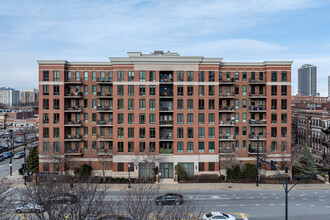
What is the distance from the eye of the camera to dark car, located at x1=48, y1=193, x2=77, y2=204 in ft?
65.9

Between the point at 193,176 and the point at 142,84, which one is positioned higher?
the point at 142,84

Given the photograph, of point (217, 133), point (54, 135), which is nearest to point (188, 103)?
Result: point (217, 133)

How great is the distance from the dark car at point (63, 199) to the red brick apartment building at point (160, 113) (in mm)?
23108

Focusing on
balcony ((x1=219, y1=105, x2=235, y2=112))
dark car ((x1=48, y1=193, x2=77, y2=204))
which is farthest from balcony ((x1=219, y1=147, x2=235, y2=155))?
dark car ((x1=48, y1=193, x2=77, y2=204))

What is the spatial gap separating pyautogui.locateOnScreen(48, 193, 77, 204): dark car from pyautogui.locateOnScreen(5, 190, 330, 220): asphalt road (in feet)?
28.0

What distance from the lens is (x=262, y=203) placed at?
3334 cm

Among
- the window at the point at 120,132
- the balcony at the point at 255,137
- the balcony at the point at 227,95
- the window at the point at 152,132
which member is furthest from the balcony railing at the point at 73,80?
the balcony at the point at 255,137

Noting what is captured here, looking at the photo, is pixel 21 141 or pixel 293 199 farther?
pixel 21 141

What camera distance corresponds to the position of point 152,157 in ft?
148

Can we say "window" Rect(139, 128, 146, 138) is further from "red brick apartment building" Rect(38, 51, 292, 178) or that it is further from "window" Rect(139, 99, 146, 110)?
"window" Rect(139, 99, 146, 110)

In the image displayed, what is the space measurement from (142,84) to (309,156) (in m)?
31.2

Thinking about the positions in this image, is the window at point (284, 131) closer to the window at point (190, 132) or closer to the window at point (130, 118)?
the window at point (190, 132)

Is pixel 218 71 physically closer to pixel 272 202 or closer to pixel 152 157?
pixel 152 157

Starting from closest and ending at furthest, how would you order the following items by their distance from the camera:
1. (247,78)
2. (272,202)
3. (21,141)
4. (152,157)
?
(272,202), (152,157), (247,78), (21,141)
